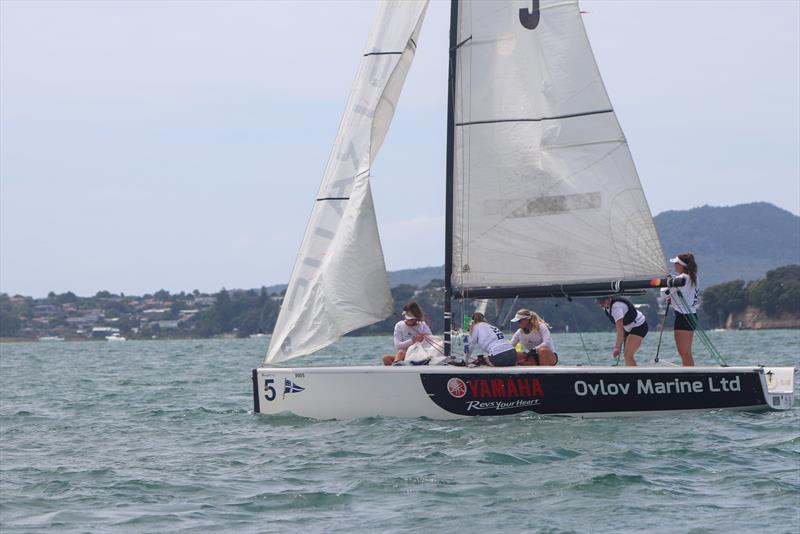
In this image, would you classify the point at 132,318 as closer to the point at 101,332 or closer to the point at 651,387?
the point at 101,332

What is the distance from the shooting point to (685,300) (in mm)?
14727

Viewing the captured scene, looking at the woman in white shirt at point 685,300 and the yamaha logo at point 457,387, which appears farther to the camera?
the woman in white shirt at point 685,300

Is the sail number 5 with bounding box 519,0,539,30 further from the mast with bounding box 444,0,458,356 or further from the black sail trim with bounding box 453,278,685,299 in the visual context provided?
the black sail trim with bounding box 453,278,685,299

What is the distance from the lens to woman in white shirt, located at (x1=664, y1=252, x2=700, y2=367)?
14.7 m

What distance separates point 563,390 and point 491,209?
7.82 feet

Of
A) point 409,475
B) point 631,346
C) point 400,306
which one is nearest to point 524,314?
point 631,346

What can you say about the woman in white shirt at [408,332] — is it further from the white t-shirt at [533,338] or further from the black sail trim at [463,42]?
the black sail trim at [463,42]

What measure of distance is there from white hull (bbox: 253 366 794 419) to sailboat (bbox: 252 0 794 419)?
3 centimetres

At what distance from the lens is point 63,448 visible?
14.0 meters

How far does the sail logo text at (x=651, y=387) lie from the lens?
14031 millimetres

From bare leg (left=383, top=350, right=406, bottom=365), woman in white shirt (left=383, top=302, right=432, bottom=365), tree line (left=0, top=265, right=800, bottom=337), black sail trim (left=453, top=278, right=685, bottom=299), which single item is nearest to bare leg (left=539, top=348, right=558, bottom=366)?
black sail trim (left=453, top=278, right=685, bottom=299)

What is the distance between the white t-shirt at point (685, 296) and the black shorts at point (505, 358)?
77.6 inches

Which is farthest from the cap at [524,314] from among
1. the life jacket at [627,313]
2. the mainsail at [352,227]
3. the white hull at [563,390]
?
the mainsail at [352,227]

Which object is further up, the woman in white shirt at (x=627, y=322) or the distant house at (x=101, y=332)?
the distant house at (x=101, y=332)
